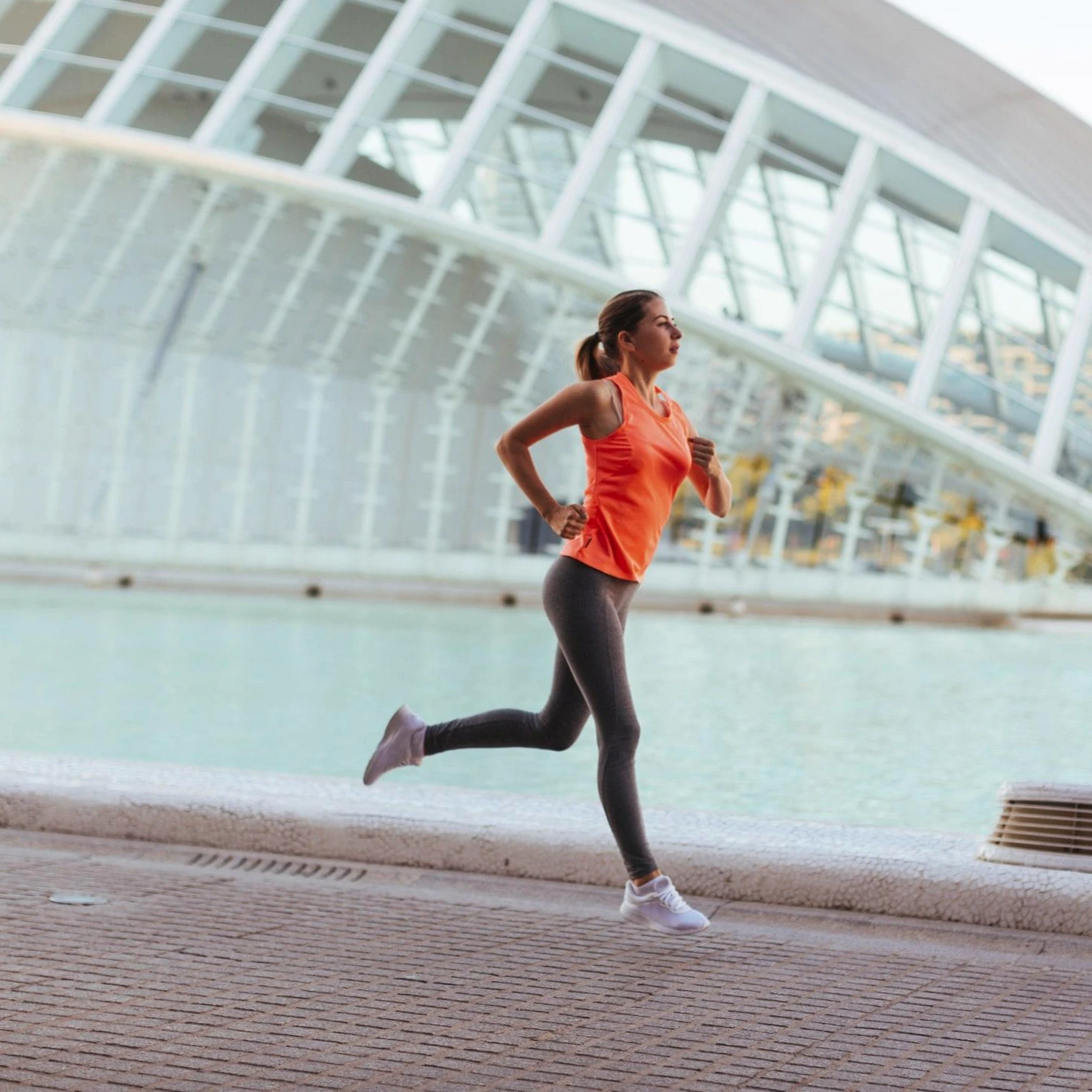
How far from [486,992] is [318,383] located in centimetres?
2091

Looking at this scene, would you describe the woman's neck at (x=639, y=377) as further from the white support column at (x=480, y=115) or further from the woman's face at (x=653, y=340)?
the white support column at (x=480, y=115)

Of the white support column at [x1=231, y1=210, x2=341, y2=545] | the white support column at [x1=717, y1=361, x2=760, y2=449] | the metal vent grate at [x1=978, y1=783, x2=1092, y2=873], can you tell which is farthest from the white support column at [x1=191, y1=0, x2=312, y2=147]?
the metal vent grate at [x1=978, y1=783, x2=1092, y2=873]

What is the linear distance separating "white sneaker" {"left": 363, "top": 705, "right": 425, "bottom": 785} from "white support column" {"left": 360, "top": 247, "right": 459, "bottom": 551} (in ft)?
55.3

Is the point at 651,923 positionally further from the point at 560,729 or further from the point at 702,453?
the point at 702,453

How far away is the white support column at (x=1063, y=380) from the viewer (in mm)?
17516

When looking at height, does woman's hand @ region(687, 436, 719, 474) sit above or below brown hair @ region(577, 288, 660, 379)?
below

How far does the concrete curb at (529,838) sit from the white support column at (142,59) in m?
14.2

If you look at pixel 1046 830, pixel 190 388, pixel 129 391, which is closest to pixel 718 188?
pixel 190 388

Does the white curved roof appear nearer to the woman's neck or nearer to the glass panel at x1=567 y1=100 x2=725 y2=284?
the glass panel at x1=567 y1=100 x2=725 y2=284

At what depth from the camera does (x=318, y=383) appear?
78.1 ft

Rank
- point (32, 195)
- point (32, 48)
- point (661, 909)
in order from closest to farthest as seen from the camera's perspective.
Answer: point (661, 909) → point (32, 48) → point (32, 195)

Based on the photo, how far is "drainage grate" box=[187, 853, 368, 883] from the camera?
447 centimetres

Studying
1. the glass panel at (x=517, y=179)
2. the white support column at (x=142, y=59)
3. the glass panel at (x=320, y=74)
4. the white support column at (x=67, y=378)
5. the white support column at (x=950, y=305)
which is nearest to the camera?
the white support column at (x=950, y=305)

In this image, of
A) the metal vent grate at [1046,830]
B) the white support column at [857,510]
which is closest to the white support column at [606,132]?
the white support column at [857,510]
